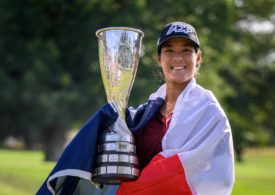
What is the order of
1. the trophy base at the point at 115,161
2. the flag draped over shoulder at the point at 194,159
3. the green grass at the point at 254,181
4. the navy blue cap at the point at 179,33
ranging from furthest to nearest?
1. the green grass at the point at 254,181
2. the navy blue cap at the point at 179,33
3. the trophy base at the point at 115,161
4. the flag draped over shoulder at the point at 194,159

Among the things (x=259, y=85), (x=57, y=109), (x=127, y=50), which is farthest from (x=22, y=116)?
(x=127, y=50)

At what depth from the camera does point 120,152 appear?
9.79 ft

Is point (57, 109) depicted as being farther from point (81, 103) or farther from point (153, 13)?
point (153, 13)

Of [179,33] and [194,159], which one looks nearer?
[194,159]

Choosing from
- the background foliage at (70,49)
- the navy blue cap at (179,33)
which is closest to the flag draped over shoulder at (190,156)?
the navy blue cap at (179,33)

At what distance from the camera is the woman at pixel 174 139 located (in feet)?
9.27

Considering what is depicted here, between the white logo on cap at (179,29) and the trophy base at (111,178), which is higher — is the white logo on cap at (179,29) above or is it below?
Result: above

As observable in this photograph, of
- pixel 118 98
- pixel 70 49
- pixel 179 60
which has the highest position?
pixel 70 49

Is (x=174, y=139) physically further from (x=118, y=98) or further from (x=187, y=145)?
(x=118, y=98)

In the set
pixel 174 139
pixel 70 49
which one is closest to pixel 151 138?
pixel 174 139

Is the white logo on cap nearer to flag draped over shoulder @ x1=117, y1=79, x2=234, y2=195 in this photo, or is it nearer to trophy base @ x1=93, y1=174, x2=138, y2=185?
flag draped over shoulder @ x1=117, y1=79, x2=234, y2=195

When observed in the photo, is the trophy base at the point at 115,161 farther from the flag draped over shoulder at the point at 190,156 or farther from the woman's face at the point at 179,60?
the woman's face at the point at 179,60

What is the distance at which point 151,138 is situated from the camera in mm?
3076

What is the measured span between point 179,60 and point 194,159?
49 centimetres
